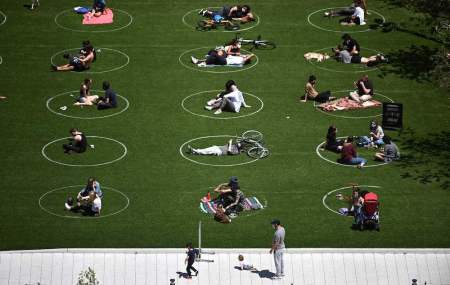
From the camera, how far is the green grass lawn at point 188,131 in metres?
49.6

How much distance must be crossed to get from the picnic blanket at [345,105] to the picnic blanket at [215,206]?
10.3 m

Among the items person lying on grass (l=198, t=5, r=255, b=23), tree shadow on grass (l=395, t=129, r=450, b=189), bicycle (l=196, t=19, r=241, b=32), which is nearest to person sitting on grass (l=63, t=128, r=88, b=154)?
tree shadow on grass (l=395, t=129, r=450, b=189)

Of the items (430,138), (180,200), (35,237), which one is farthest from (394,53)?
(35,237)

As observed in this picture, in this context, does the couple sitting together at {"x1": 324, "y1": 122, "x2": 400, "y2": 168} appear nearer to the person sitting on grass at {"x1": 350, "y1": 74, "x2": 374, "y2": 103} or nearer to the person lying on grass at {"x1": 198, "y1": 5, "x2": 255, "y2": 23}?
the person sitting on grass at {"x1": 350, "y1": 74, "x2": 374, "y2": 103}

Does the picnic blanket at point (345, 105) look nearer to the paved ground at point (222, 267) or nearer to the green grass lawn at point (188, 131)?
the green grass lawn at point (188, 131)

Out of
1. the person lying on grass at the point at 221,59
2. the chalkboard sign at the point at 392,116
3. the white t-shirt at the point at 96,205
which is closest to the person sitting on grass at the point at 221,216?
the white t-shirt at the point at 96,205

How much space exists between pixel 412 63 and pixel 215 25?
10985 mm

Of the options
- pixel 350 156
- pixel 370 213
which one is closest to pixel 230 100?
pixel 350 156

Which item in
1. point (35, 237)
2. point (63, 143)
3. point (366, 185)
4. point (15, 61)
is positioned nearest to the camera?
point (35, 237)

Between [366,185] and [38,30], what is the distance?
79.2ft

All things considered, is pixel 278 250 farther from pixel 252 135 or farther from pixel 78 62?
pixel 78 62

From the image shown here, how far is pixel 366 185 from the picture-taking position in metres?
52.9

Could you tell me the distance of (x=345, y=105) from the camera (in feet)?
199

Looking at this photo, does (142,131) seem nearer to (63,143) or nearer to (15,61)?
(63,143)
